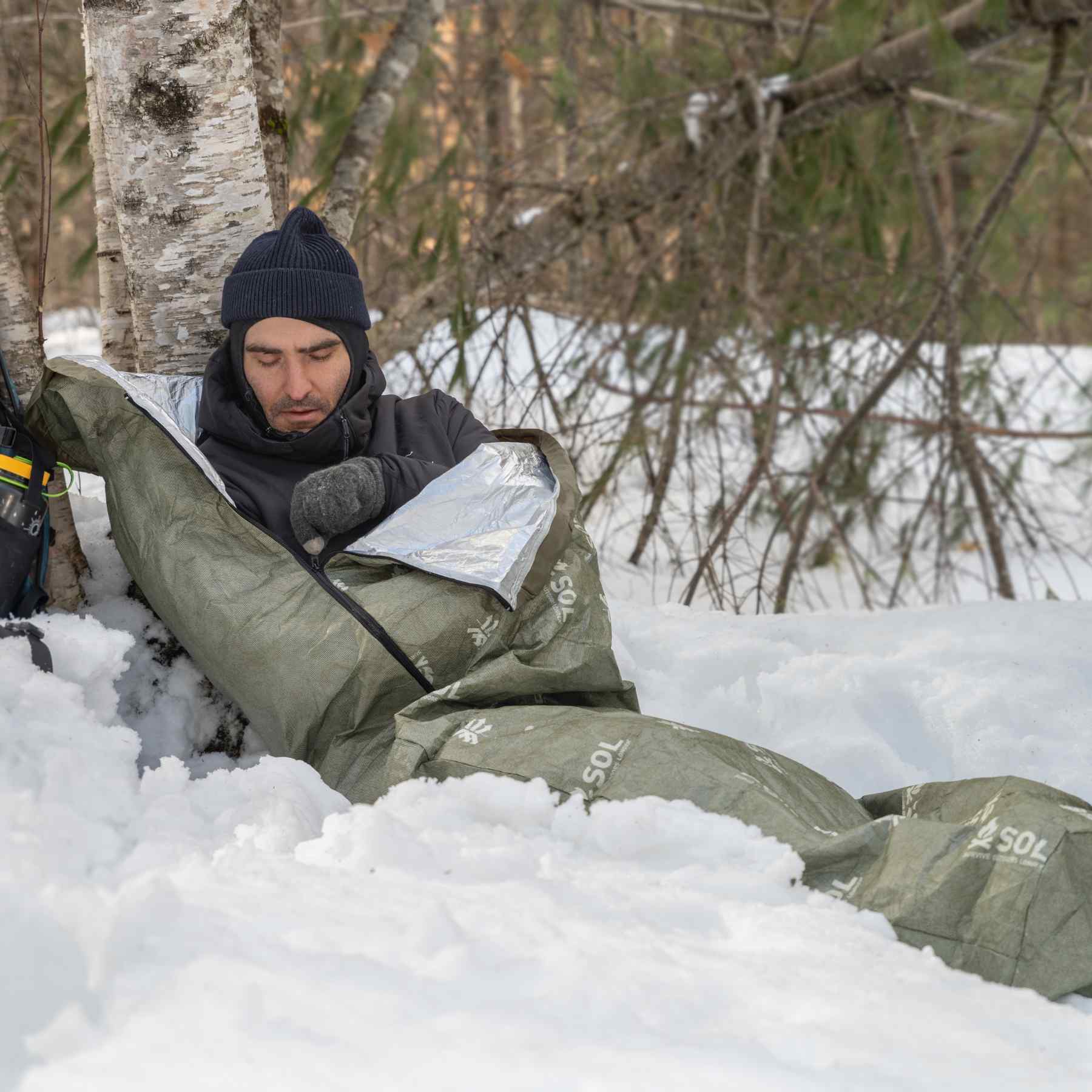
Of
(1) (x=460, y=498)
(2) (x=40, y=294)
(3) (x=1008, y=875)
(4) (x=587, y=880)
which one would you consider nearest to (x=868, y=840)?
(3) (x=1008, y=875)

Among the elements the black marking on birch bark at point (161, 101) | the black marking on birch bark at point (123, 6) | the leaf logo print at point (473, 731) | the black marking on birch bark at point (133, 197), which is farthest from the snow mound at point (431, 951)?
the black marking on birch bark at point (123, 6)

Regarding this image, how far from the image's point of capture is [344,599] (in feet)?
5.47

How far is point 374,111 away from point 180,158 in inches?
48.4

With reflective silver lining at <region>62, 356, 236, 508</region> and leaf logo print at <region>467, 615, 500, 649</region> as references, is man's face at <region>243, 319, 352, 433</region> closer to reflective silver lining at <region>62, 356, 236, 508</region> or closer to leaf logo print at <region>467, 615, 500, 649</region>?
reflective silver lining at <region>62, 356, 236, 508</region>

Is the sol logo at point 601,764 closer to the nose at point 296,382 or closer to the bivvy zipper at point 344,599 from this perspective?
the bivvy zipper at point 344,599

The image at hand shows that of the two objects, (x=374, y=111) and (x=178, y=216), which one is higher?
(x=374, y=111)

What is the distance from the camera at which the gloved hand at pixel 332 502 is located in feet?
5.47

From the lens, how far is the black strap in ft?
4.97

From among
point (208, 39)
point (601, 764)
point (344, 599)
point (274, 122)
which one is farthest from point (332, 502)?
point (274, 122)

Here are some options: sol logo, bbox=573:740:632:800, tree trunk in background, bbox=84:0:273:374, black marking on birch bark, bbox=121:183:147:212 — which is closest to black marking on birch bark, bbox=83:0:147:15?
tree trunk in background, bbox=84:0:273:374

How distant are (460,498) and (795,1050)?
99 centimetres

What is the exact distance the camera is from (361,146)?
3.01 metres

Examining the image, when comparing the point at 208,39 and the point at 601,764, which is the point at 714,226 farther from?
the point at 601,764

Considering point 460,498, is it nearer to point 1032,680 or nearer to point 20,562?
point 20,562
